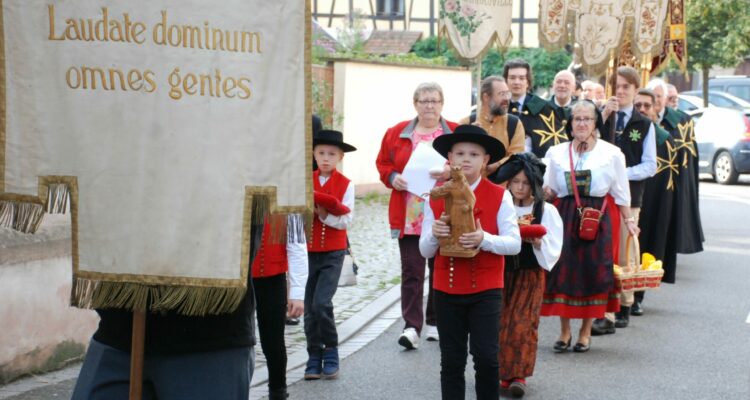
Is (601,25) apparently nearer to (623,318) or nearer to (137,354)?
(623,318)

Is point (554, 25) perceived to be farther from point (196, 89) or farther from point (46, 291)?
point (196, 89)

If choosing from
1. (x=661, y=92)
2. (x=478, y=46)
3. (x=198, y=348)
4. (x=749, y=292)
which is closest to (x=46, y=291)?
(x=198, y=348)

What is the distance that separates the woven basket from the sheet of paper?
1.58 m

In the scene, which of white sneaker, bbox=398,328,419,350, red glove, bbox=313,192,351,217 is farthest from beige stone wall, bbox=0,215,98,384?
white sneaker, bbox=398,328,419,350

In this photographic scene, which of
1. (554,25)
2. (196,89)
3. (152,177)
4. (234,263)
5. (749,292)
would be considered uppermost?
(554,25)

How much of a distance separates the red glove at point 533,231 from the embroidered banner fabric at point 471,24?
3.89 meters

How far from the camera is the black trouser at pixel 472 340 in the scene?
5.77m

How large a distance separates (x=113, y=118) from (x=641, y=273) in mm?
6037

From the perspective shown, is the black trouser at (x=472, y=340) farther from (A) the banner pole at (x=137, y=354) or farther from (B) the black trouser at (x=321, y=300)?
(A) the banner pole at (x=137, y=354)

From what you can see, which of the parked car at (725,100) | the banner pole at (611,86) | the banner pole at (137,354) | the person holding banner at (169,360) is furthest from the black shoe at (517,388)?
the parked car at (725,100)

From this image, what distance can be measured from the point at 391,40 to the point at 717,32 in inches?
478

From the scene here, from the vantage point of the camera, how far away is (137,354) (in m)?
3.31

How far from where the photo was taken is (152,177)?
3.32 meters

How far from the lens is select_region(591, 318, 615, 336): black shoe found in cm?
901
